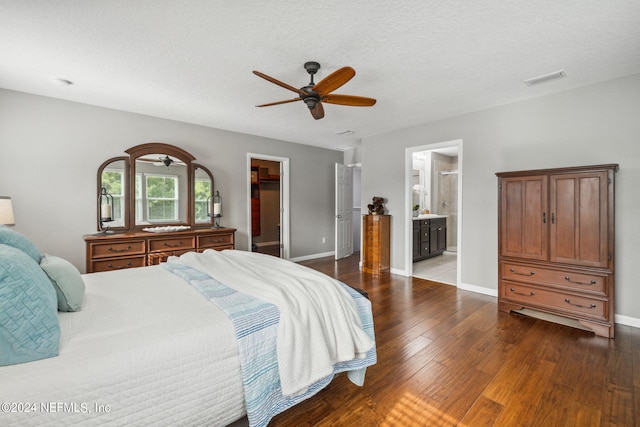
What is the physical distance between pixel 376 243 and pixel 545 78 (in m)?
3.05

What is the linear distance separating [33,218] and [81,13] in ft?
8.83

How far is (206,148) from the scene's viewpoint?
15.3 feet

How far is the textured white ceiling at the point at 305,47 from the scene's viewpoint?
1.89m

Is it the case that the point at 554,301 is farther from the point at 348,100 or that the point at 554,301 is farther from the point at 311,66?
the point at 311,66

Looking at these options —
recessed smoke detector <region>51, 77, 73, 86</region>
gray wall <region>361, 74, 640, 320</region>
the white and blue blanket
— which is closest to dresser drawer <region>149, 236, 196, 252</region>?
recessed smoke detector <region>51, 77, 73, 86</region>

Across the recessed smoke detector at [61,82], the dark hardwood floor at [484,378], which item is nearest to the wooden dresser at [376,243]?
the dark hardwood floor at [484,378]

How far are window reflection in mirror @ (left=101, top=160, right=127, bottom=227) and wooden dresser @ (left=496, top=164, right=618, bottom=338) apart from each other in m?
4.90

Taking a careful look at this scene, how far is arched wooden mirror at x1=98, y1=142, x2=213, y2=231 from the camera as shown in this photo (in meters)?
3.90

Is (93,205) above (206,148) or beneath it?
beneath

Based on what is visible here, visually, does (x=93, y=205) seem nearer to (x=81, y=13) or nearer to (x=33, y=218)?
(x=33, y=218)

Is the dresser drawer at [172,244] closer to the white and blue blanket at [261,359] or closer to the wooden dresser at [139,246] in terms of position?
the wooden dresser at [139,246]

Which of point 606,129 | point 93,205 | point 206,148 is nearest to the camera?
point 606,129

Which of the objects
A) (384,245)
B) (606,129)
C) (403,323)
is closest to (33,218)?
(403,323)

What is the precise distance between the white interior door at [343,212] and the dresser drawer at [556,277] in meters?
3.45
